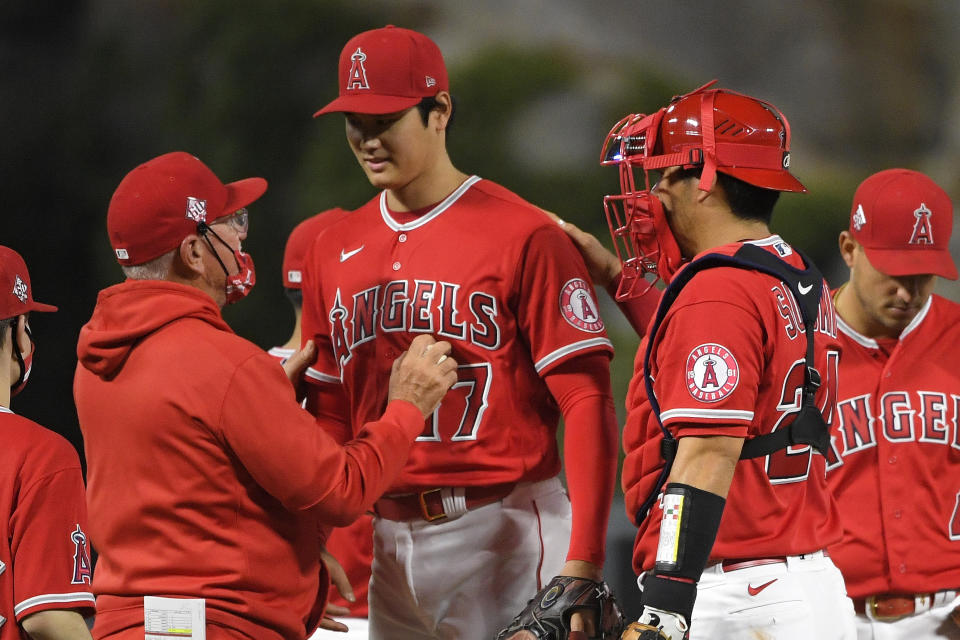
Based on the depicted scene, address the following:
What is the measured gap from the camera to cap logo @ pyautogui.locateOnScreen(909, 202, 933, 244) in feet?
9.26

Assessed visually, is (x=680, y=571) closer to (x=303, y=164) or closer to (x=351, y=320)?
(x=351, y=320)

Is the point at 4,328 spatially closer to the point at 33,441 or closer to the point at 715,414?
the point at 33,441

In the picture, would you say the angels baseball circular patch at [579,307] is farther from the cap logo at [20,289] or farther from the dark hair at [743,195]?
the cap logo at [20,289]

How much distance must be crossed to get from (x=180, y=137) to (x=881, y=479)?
531 centimetres

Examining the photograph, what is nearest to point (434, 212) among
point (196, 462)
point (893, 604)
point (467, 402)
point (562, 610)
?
point (467, 402)

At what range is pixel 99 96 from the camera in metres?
6.73

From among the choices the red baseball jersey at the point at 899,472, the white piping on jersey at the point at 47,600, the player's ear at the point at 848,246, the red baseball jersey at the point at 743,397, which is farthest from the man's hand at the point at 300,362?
the player's ear at the point at 848,246

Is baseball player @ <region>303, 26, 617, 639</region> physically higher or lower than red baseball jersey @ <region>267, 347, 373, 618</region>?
higher

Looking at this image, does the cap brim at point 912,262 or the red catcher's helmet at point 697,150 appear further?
the cap brim at point 912,262

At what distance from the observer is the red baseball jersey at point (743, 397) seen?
176cm

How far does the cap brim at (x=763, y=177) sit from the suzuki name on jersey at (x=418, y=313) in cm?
65

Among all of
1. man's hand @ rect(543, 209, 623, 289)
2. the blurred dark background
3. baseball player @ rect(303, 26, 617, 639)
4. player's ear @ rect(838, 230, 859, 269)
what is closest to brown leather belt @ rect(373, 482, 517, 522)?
baseball player @ rect(303, 26, 617, 639)

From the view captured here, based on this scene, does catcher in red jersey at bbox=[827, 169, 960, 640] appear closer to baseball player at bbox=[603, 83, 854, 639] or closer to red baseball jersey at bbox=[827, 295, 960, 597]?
red baseball jersey at bbox=[827, 295, 960, 597]

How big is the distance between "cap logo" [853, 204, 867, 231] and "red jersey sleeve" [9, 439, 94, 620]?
2.10 m
